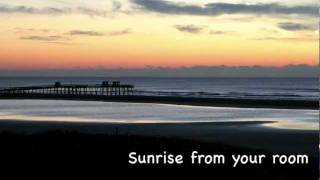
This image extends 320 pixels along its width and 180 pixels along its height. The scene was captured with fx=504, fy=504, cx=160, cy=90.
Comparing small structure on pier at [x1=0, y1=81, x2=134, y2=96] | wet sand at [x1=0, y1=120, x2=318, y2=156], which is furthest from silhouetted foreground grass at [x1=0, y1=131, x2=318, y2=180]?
small structure on pier at [x1=0, y1=81, x2=134, y2=96]

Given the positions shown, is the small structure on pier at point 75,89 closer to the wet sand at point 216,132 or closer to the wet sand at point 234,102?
the wet sand at point 234,102

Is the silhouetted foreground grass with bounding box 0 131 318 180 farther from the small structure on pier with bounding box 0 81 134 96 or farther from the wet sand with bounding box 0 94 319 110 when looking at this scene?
the small structure on pier with bounding box 0 81 134 96

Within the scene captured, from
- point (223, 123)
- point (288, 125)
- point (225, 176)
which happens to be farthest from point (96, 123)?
point (225, 176)

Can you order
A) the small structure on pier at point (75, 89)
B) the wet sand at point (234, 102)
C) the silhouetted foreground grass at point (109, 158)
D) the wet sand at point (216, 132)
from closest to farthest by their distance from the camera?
the silhouetted foreground grass at point (109, 158) → the wet sand at point (216, 132) → the wet sand at point (234, 102) → the small structure on pier at point (75, 89)

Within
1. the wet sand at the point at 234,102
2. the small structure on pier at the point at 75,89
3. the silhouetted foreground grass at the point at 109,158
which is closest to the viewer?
the silhouetted foreground grass at the point at 109,158

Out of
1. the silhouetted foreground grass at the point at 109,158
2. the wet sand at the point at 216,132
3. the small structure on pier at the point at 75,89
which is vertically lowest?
the small structure on pier at the point at 75,89

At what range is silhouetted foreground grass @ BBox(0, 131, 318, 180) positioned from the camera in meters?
12.6

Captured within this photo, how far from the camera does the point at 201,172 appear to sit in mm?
12688

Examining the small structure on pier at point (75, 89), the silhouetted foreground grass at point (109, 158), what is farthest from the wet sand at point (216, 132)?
the small structure on pier at point (75, 89)

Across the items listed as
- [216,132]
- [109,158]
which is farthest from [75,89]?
[109,158]

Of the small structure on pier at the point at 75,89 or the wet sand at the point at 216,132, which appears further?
the small structure on pier at the point at 75,89

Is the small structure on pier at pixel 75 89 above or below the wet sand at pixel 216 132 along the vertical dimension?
below

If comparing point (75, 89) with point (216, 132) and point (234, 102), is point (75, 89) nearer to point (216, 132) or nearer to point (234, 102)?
point (234, 102)

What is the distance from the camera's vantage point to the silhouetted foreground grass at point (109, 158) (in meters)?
12.6
